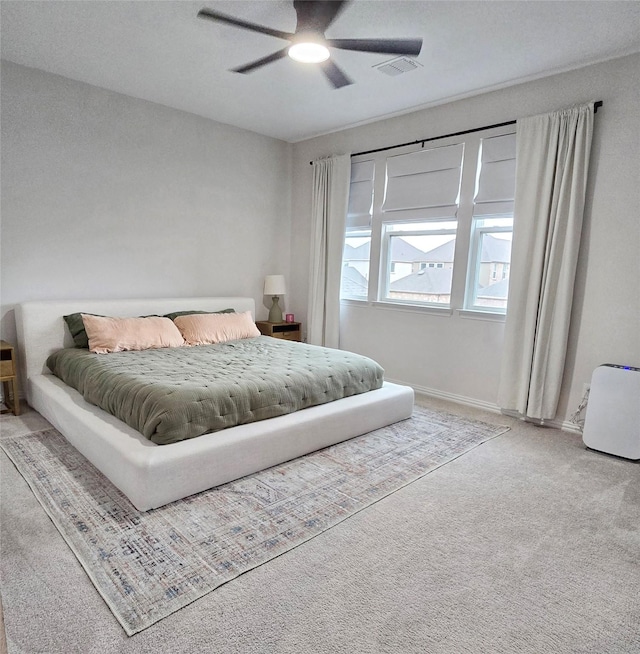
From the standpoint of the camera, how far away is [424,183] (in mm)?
4340

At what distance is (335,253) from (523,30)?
2711mm

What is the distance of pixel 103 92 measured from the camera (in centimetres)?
394

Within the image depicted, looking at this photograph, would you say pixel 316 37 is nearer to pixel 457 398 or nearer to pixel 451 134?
pixel 451 134

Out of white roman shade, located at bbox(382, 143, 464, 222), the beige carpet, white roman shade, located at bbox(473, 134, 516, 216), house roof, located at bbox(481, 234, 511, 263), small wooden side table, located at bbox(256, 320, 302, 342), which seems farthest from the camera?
small wooden side table, located at bbox(256, 320, 302, 342)

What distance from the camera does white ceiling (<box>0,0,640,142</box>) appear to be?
8.66 ft

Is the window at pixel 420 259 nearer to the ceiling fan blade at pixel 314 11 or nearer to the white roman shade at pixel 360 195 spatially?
the white roman shade at pixel 360 195

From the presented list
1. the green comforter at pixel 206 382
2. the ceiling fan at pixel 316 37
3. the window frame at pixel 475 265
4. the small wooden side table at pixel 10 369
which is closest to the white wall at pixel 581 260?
the window frame at pixel 475 265

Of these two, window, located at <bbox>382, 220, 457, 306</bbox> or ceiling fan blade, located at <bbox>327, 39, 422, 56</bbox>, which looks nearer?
ceiling fan blade, located at <bbox>327, 39, 422, 56</bbox>

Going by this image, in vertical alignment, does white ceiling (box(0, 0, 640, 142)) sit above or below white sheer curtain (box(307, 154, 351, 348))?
above

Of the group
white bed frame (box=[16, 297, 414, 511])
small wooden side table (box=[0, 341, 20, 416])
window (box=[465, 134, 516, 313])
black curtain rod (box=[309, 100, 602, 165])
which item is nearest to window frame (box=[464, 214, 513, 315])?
window (box=[465, 134, 516, 313])

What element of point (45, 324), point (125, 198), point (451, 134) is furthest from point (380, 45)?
point (45, 324)

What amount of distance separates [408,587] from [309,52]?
2.88 m

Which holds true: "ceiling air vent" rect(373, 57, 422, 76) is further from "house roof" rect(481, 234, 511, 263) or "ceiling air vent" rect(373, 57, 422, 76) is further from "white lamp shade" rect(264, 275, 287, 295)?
"white lamp shade" rect(264, 275, 287, 295)

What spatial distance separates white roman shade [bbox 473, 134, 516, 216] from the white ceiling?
462 mm
